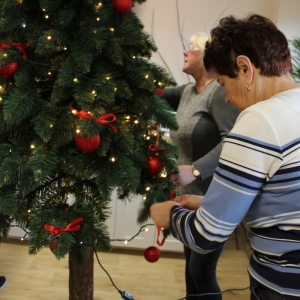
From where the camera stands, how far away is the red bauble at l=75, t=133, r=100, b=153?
0.92 m

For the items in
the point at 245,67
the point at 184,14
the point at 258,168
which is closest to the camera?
the point at 258,168

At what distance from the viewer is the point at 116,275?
2.13 metres

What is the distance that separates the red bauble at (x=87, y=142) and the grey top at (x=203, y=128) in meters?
0.49

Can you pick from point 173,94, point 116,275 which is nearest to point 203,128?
point 173,94

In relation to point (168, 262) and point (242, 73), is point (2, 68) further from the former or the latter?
point (168, 262)

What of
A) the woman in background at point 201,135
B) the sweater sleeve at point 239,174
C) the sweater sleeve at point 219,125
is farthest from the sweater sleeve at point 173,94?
the sweater sleeve at point 239,174

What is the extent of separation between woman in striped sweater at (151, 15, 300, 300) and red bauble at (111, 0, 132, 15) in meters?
0.35

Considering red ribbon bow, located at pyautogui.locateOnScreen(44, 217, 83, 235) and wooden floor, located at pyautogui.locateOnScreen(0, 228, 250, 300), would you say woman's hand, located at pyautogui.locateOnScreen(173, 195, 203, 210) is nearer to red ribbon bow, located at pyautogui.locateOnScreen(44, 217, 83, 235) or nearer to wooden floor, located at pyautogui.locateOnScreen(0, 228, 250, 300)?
red ribbon bow, located at pyautogui.locateOnScreen(44, 217, 83, 235)

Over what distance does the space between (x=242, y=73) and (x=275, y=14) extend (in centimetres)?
188

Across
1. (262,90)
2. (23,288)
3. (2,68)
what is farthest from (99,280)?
(262,90)

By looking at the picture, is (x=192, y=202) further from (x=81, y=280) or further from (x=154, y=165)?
(x=81, y=280)

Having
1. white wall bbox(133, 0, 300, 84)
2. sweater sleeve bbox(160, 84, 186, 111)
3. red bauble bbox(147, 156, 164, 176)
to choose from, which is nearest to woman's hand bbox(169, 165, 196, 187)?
red bauble bbox(147, 156, 164, 176)

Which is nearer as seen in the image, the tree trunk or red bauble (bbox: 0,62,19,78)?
red bauble (bbox: 0,62,19,78)

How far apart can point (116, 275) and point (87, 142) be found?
143 centimetres
